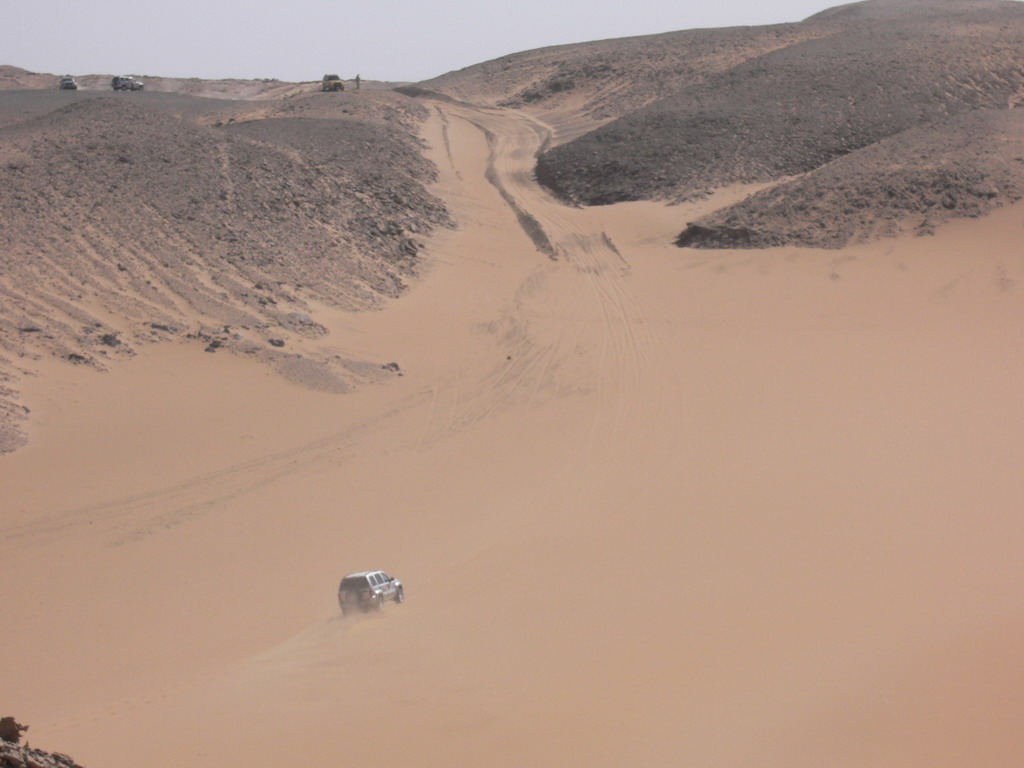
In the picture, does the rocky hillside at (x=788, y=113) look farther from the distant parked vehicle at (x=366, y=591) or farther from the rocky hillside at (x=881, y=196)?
the distant parked vehicle at (x=366, y=591)

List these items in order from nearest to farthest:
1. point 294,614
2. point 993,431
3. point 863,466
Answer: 1. point 294,614
2. point 863,466
3. point 993,431

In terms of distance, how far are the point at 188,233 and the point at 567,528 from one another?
614 inches

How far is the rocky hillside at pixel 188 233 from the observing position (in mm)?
25109

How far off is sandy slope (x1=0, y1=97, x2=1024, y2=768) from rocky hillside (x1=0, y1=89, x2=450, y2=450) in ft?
4.43

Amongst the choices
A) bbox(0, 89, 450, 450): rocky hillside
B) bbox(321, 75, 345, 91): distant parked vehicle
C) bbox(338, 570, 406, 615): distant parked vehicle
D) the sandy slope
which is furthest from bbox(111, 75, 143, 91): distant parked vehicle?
bbox(338, 570, 406, 615): distant parked vehicle

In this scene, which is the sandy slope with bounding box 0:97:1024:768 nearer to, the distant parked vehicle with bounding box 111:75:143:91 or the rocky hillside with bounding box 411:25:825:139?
the rocky hillside with bounding box 411:25:825:139

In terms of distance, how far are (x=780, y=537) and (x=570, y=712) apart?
24.2 feet

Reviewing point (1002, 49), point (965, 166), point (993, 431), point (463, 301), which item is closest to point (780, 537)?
point (993, 431)

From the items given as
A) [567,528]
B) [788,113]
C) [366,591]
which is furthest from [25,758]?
[788,113]

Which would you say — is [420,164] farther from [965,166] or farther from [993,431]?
[993,431]

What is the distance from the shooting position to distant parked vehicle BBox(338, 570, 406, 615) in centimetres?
1555

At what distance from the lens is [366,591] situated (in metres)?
15.6

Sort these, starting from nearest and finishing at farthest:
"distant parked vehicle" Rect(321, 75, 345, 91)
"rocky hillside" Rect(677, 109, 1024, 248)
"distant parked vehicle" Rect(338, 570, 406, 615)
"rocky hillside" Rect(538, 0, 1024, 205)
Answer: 1. "distant parked vehicle" Rect(338, 570, 406, 615)
2. "rocky hillside" Rect(677, 109, 1024, 248)
3. "rocky hillside" Rect(538, 0, 1024, 205)
4. "distant parked vehicle" Rect(321, 75, 345, 91)

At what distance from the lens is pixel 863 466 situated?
67.7ft
